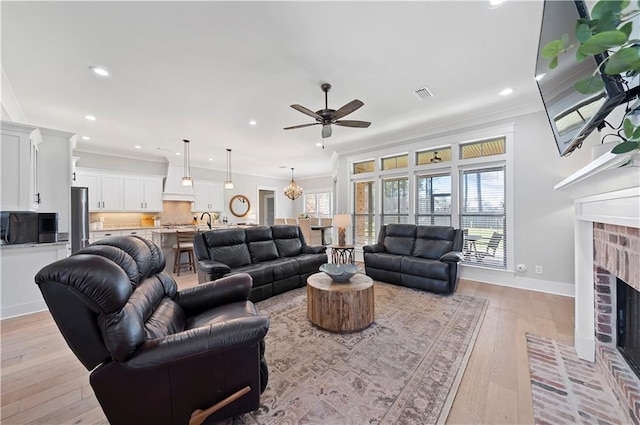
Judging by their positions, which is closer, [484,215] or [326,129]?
[326,129]

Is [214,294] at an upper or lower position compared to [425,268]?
upper

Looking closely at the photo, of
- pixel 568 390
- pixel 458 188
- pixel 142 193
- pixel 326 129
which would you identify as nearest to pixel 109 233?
pixel 142 193

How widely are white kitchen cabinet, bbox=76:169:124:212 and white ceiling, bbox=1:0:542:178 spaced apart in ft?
5.01

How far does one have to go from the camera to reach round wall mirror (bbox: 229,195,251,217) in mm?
8319

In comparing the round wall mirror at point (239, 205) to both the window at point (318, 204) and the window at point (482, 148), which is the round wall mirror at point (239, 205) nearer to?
the window at point (318, 204)

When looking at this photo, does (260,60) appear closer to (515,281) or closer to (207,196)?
(515,281)

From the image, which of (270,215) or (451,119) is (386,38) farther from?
(270,215)

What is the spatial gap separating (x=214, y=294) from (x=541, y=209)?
4.63 meters

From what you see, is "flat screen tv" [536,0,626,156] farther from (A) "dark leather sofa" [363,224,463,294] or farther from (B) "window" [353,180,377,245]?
(B) "window" [353,180,377,245]

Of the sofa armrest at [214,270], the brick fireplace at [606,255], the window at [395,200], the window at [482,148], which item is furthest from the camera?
the window at [395,200]

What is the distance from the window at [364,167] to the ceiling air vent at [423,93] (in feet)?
7.92

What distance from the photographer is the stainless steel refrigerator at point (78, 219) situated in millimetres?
4023

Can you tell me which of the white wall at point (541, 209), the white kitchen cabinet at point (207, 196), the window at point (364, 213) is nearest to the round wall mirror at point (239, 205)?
the white kitchen cabinet at point (207, 196)

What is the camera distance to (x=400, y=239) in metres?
4.44
